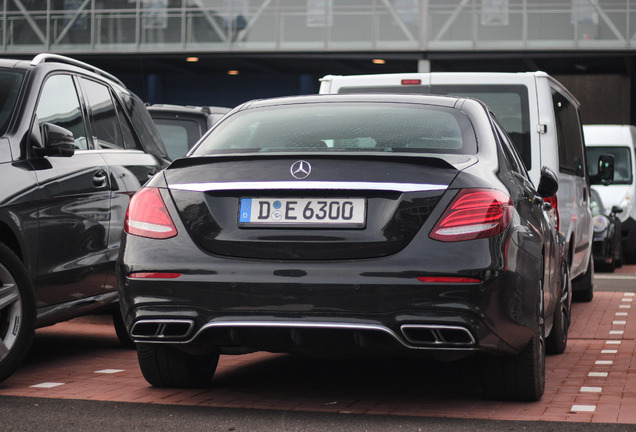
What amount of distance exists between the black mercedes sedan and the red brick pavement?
0.28 m

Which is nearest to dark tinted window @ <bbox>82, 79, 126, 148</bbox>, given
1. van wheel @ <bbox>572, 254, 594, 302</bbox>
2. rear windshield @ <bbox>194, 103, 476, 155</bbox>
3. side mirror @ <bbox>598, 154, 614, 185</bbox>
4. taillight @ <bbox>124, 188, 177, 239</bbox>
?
rear windshield @ <bbox>194, 103, 476, 155</bbox>

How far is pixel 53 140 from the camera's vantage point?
627 centimetres

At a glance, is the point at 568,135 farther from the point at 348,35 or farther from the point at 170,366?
the point at 348,35

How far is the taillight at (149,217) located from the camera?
16.9 feet

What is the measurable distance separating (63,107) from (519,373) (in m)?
3.17

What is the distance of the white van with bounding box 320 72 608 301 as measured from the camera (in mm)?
9531

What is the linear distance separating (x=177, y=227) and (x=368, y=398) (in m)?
1.30

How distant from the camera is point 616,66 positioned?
126 feet

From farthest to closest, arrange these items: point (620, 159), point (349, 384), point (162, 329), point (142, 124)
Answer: point (620, 159)
point (142, 124)
point (349, 384)
point (162, 329)

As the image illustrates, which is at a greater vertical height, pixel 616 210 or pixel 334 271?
pixel 616 210

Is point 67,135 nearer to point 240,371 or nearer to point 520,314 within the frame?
point 240,371

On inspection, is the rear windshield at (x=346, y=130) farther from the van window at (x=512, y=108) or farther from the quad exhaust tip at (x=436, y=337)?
the van window at (x=512, y=108)

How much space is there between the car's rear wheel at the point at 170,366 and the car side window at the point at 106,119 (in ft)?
6.42

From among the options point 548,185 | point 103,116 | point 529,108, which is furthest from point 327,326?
point 529,108
